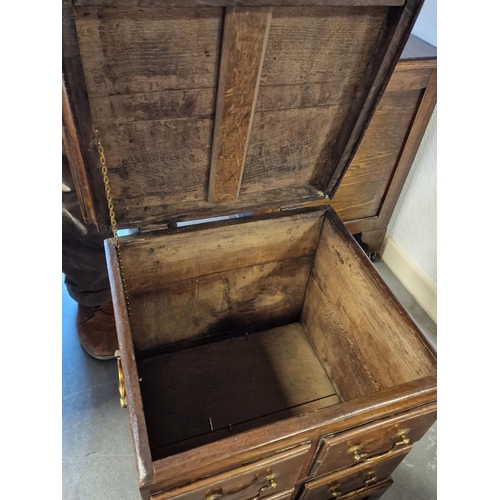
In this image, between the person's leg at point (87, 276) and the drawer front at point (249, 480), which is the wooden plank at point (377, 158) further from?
the drawer front at point (249, 480)

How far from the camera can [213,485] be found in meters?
0.77

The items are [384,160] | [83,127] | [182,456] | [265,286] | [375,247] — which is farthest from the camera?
[375,247]

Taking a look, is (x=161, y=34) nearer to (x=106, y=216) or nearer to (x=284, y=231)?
(x=106, y=216)

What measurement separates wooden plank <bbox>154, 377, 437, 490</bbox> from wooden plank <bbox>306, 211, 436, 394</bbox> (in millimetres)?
139

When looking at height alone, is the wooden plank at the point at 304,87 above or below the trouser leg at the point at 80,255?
below

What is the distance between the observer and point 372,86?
0.96 meters

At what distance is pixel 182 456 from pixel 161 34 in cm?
69

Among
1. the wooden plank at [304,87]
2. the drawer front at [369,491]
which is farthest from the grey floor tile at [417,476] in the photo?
the wooden plank at [304,87]

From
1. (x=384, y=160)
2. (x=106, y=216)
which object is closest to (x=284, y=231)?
(x=106, y=216)

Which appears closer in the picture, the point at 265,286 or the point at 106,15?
the point at 106,15

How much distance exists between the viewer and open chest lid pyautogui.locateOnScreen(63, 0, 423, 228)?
741 millimetres

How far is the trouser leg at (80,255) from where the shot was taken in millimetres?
1286

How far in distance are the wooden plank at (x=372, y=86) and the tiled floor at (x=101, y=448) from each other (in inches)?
36.8

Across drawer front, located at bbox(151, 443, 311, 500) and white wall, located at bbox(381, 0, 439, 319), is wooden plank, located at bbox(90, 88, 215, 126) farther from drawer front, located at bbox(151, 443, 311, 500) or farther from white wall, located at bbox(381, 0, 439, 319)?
white wall, located at bbox(381, 0, 439, 319)
